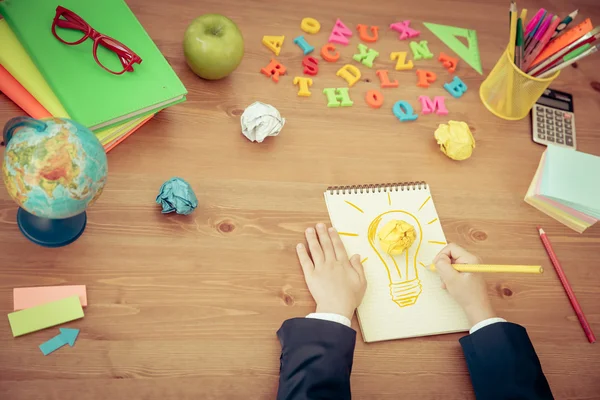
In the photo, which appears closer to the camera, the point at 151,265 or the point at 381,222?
the point at 151,265

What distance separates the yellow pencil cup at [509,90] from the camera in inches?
37.6

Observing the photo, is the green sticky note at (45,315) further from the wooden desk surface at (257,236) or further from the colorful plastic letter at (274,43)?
the colorful plastic letter at (274,43)

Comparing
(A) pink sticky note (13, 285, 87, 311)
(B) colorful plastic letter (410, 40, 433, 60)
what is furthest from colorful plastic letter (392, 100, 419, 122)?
(A) pink sticky note (13, 285, 87, 311)

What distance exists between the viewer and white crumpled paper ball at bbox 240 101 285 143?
2.77 ft

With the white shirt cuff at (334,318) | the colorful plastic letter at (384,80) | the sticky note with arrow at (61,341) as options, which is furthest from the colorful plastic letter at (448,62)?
the sticky note with arrow at (61,341)

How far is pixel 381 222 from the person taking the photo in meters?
0.84

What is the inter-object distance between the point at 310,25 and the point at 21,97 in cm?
55

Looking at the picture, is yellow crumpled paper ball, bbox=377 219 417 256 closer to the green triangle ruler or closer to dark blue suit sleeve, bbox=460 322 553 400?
dark blue suit sleeve, bbox=460 322 553 400

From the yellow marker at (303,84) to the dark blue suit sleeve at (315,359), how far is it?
425mm

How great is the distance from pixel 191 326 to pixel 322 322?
184 mm

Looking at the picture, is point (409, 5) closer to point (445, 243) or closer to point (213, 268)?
point (445, 243)

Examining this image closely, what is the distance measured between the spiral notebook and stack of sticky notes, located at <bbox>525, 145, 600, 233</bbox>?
0.23m

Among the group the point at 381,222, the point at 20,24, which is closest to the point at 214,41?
the point at 20,24

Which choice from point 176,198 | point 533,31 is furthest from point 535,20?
point 176,198
